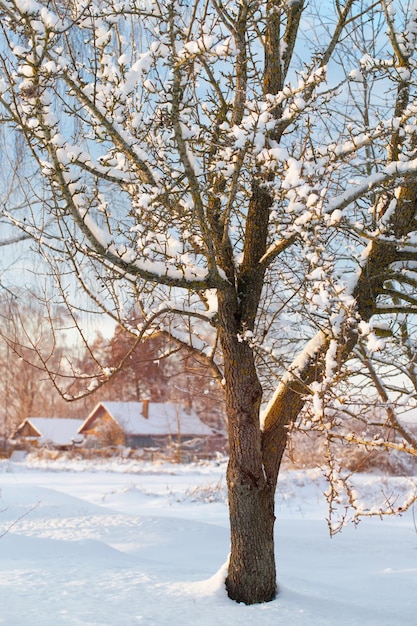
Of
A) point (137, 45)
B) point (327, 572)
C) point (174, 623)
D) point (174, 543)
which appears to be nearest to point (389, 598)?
point (327, 572)

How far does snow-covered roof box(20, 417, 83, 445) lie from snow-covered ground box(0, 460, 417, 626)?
25.6m

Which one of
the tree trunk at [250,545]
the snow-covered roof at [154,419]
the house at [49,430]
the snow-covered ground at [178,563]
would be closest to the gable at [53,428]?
the house at [49,430]

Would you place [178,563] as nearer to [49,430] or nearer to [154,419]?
[154,419]

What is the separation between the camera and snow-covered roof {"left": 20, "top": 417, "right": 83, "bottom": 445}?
40.8m

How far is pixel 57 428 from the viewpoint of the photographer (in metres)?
41.8

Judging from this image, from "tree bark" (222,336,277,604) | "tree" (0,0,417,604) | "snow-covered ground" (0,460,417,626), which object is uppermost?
"tree" (0,0,417,604)

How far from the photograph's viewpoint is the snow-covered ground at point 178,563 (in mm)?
4648

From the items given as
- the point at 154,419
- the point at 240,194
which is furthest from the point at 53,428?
the point at 240,194

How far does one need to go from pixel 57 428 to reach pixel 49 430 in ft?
2.29

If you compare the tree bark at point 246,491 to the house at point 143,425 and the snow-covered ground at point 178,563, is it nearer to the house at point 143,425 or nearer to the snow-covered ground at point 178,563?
the snow-covered ground at point 178,563

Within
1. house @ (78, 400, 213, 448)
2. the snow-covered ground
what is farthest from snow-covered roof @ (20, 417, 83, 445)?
the snow-covered ground

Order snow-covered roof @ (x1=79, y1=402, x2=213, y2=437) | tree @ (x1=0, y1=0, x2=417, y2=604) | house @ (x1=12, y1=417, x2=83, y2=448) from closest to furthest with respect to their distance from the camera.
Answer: tree @ (x1=0, y1=0, x2=417, y2=604) < snow-covered roof @ (x1=79, y1=402, x2=213, y2=437) < house @ (x1=12, y1=417, x2=83, y2=448)

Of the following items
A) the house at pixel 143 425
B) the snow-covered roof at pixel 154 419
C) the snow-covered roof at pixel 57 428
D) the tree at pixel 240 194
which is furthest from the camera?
the snow-covered roof at pixel 57 428

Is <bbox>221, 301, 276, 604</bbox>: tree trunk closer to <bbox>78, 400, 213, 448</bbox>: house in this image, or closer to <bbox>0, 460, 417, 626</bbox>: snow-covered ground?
<bbox>0, 460, 417, 626</bbox>: snow-covered ground
